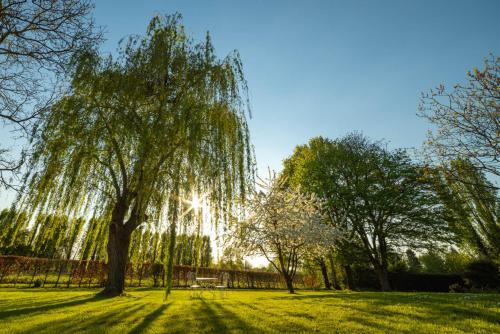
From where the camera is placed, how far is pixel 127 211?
8883 millimetres

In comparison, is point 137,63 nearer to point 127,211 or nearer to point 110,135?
point 110,135

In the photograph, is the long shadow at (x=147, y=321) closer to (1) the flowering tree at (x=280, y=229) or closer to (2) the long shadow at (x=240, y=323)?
(2) the long shadow at (x=240, y=323)

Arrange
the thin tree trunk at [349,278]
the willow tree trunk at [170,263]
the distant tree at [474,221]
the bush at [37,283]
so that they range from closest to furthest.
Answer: the willow tree trunk at [170,263], the bush at [37,283], the distant tree at [474,221], the thin tree trunk at [349,278]

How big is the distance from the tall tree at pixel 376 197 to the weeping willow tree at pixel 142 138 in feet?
40.2

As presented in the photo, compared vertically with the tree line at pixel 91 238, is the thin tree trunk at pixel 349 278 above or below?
below

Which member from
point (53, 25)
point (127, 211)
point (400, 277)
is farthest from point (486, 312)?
point (400, 277)

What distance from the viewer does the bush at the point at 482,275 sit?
688 inches

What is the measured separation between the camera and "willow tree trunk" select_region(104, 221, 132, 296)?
8.59 meters

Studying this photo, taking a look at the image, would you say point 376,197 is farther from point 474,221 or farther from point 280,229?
point 474,221

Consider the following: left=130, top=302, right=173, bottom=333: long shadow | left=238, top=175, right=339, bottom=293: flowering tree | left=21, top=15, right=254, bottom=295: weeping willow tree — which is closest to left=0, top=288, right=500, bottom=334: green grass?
left=130, top=302, right=173, bottom=333: long shadow

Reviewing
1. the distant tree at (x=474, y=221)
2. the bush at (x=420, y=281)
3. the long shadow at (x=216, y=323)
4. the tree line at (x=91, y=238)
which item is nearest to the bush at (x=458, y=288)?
the bush at (x=420, y=281)

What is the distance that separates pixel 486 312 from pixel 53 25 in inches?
431

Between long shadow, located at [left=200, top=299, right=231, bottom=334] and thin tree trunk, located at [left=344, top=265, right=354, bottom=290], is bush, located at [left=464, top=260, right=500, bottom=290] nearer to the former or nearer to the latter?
thin tree trunk, located at [left=344, top=265, right=354, bottom=290]

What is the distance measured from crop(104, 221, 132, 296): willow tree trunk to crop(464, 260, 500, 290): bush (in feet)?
73.0
